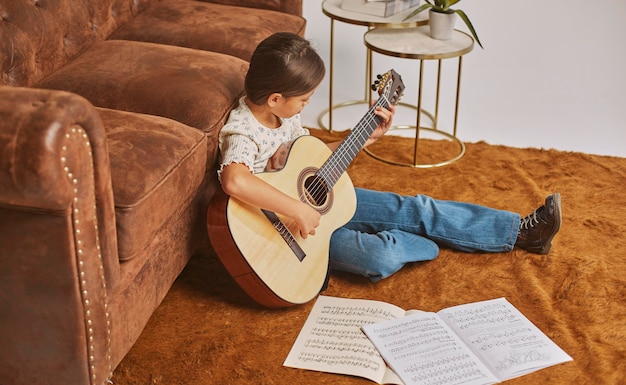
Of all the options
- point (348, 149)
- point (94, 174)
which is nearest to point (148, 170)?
point (94, 174)

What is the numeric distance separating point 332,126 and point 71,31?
112cm

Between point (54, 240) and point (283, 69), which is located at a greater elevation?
point (283, 69)

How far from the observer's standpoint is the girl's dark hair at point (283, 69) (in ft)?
6.13

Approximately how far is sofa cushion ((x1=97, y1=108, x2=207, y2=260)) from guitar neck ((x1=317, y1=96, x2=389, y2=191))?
0.31 m

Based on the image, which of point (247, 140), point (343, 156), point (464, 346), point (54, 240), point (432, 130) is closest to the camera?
point (54, 240)

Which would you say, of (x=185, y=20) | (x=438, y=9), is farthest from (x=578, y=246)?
(x=185, y=20)

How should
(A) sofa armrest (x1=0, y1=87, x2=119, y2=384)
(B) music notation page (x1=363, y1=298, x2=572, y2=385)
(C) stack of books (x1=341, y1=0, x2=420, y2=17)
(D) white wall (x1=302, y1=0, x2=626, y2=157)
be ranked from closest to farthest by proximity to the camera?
(A) sofa armrest (x1=0, y1=87, x2=119, y2=384)
(B) music notation page (x1=363, y1=298, x2=572, y2=385)
(C) stack of books (x1=341, y1=0, x2=420, y2=17)
(D) white wall (x1=302, y1=0, x2=626, y2=157)

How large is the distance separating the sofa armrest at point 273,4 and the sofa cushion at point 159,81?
595 millimetres

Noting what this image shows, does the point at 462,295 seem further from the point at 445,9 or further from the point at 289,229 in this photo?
the point at 445,9

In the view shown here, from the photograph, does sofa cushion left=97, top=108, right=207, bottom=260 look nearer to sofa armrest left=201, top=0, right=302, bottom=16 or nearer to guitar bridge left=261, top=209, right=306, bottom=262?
guitar bridge left=261, top=209, right=306, bottom=262

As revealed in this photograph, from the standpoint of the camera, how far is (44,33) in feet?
7.26

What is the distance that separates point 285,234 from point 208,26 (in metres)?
0.99

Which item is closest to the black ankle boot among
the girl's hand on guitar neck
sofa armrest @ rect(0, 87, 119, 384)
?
the girl's hand on guitar neck

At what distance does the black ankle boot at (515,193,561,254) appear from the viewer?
2152 millimetres
